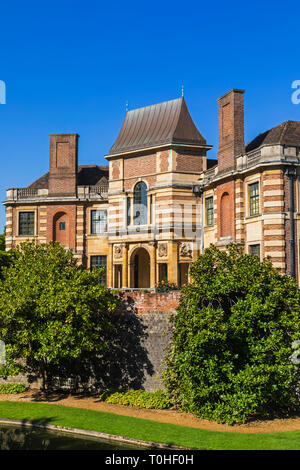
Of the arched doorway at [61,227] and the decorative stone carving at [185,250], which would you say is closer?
the decorative stone carving at [185,250]

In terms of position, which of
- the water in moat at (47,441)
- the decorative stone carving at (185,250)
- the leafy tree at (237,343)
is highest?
the decorative stone carving at (185,250)

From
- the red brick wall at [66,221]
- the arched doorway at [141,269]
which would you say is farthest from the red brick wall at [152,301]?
the red brick wall at [66,221]

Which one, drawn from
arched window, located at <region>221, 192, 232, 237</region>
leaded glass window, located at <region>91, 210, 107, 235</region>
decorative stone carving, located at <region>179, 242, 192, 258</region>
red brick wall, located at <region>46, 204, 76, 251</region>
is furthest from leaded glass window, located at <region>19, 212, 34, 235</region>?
arched window, located at <region>221, 192, 232, 237</region>

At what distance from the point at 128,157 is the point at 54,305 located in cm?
2025

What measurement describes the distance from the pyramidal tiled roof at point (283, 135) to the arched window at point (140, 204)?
8926 mm

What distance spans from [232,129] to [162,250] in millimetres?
9823

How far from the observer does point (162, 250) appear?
127 ft

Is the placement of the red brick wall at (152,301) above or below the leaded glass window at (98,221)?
below

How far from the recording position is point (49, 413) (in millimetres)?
22000

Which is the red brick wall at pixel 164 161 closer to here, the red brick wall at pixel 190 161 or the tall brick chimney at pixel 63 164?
the red brick wall at pixel 190 161

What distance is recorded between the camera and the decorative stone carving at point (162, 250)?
38594 mm

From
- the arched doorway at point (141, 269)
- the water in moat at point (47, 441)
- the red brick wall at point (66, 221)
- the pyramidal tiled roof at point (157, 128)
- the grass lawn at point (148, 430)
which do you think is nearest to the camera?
the grass lawn at point (148, 430)

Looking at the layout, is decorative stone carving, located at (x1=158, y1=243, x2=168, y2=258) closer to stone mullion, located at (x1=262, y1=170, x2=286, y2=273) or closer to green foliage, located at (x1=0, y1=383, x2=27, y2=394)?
stone mullion, located at (x1=262, y1=170, x2=286, y2=273)

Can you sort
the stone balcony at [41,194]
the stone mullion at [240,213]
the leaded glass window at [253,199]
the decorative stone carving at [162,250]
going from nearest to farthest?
the leaded glass window at [253,199] → the stone mullion at [240,213] → the decorative stone carving at [162,250] → the stone balcony at [41,194]
